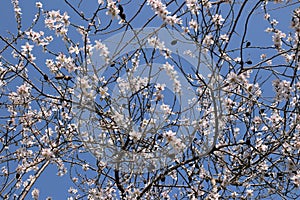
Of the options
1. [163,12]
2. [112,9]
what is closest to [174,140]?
[163,12]

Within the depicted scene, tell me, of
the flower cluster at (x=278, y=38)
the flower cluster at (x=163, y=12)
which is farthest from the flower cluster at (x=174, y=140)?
the flower cluster at (x=278, y=38)

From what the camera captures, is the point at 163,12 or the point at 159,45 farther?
the point at 163,12

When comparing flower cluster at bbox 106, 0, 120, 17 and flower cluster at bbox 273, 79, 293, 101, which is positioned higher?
flower cluster at bbox 273, 79, 293, 101

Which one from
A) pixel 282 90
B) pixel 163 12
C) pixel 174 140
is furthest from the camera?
pixel 282 90

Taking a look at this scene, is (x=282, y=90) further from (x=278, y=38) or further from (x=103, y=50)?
(x=103, y=50)

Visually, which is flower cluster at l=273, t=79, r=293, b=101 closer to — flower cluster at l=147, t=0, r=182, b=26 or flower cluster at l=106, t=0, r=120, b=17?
flower cluster at l=147, t=0, r=182, b=26

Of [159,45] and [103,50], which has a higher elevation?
[159,45]

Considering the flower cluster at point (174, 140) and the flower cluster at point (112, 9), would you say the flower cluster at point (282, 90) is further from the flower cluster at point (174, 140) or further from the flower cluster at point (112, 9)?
the flower cluster at point (112, 9)

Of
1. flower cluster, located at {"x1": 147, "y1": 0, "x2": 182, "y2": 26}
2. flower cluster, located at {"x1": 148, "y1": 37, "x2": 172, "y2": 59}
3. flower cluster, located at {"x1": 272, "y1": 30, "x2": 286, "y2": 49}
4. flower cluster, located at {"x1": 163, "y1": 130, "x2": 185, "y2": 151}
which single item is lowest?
flower cluster, located at {"x1": 163, "y1": 130, "x2": 185, "y2": 151}

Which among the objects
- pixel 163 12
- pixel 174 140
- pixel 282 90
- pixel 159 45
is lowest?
pixel 174 140

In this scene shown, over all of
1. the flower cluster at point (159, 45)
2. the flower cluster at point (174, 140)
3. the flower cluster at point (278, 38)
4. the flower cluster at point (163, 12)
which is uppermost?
the flower cluster at point (278, 38)

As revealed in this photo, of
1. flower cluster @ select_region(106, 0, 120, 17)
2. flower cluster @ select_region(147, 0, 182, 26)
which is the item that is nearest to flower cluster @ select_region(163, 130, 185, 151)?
flower cluster @ select_region(147, 0, 182, 26)

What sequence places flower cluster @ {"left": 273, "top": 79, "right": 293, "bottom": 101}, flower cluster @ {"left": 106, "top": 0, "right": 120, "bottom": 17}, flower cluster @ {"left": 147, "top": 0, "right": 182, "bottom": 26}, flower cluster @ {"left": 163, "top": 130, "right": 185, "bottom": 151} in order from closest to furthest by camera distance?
flower cluster @ {"left": 163, "top": 130, "right": 185, "bottom": 151}
flower cluster @ {"left": 147, "top": 0, "right": 182, "bottom": 26}
flower cluster @ {"left": 106, "top": 0, "right": 120, "bottom": 17}
flower cluster @ {"left": 273, "top": 79, "right": 293, "bottom": 101}

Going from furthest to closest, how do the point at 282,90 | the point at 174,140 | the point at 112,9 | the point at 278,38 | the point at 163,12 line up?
the point at 278,38
the point at 282,90
the point at 112,9
the point at 163,12
the point at 174,140
